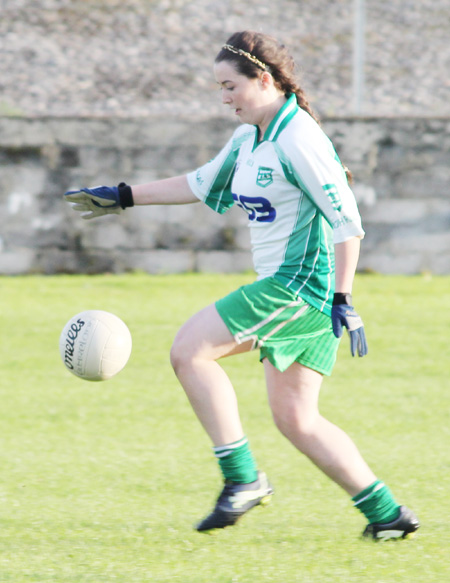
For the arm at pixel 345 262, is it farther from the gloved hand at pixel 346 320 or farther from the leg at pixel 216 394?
the leg at pixel 216 394

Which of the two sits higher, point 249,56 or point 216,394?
point 249,56

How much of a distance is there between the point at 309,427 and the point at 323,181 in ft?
3.09

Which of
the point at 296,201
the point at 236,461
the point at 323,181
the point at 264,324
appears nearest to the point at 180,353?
the point at 264,324

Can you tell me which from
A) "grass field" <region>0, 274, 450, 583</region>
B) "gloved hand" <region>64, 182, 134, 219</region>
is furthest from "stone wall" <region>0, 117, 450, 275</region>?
"gloved hand" <region>64, 182, 134, 219</region>

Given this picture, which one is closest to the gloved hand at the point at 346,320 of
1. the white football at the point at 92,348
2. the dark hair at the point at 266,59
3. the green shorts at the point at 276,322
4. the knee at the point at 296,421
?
the green shorts at the point at 276,322

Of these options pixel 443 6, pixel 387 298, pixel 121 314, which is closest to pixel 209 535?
pixel 121 314

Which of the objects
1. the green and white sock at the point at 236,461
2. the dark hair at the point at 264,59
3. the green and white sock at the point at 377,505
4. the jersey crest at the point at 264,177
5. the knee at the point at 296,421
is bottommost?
the green and white sock at the point at 377,505

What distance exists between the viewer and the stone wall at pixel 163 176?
40.3 feet

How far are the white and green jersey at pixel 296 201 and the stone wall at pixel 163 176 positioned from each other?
834 cm

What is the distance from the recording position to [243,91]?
3.87 m

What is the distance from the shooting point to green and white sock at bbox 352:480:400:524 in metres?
3.91

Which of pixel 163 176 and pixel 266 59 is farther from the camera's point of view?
pixel 163 176

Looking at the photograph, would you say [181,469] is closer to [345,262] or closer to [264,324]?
[264,324]

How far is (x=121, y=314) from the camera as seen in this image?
32.6ft
